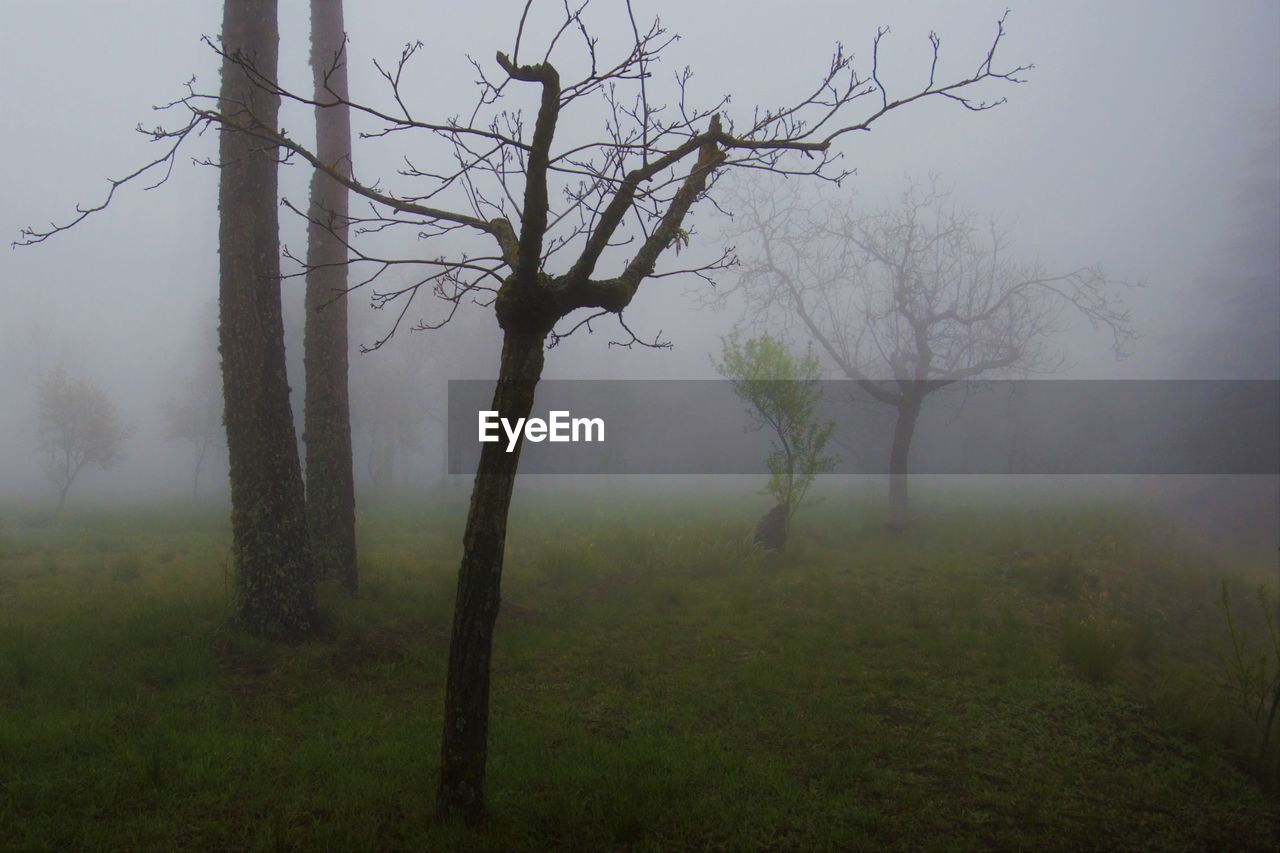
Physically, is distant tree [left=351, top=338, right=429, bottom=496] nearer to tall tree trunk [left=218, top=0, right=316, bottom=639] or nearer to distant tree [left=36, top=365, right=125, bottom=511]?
distant tree [left=36, top=365, right=125, bottom=511]

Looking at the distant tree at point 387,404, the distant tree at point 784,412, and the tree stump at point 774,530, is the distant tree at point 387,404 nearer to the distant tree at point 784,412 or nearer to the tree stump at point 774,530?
the distant tree at point 784,412

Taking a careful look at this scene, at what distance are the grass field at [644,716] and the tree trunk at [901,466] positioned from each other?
620cm

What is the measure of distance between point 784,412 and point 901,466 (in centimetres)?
510

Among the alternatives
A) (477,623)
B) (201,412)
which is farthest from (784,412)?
(201,412)

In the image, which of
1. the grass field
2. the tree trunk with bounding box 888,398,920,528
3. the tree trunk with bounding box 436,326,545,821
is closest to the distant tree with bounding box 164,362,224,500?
the grass field

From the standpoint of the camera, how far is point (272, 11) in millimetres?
7465

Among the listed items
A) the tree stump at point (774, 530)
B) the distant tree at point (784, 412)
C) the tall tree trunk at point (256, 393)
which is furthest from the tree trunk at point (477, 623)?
the distant tree at point (784, 412)

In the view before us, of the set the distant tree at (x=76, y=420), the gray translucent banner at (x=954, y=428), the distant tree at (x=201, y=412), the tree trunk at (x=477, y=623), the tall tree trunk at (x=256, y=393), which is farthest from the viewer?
the distant tree at (x=201, y=412)

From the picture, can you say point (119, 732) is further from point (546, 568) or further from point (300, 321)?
point (300, 321)

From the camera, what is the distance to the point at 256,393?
22.6 feet

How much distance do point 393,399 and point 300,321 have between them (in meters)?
6.36

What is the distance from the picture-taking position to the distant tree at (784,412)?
557 inches

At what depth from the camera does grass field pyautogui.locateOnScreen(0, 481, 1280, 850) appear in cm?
403

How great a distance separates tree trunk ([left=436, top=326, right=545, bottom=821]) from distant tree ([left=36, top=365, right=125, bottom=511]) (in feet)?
82.5
